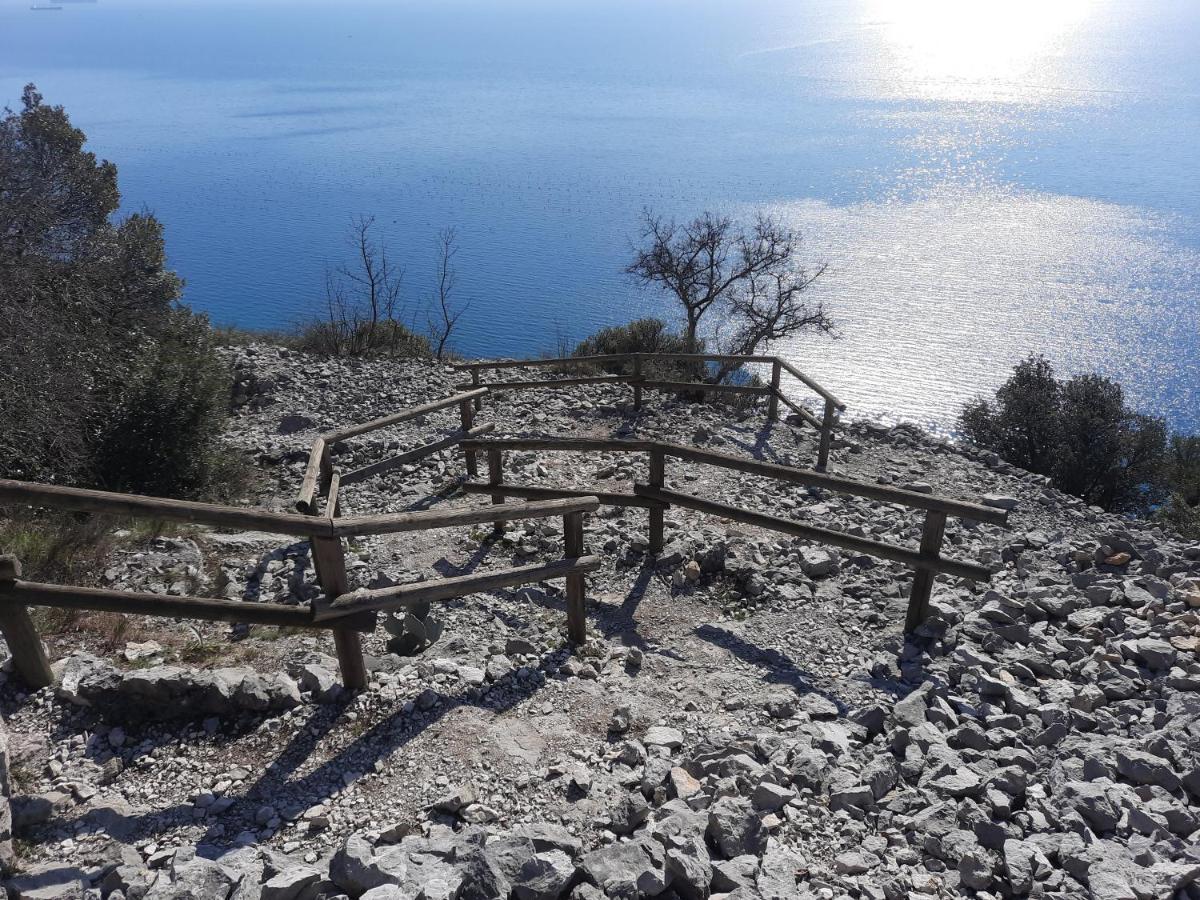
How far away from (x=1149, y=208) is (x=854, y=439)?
202 feet

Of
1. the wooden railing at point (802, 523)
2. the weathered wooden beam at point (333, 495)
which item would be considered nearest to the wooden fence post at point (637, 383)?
the wooden railing at point (802, 523)

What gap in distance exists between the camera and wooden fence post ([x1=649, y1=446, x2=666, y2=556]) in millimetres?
8133

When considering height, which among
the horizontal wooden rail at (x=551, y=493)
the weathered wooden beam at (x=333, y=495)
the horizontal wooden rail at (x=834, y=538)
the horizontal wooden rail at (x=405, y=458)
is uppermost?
the weathered wooden beam at (x=333, y=495)

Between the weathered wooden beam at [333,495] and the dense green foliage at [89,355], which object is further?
the dense green foliage at [89,355]

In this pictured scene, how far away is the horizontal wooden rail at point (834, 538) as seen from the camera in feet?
22.4

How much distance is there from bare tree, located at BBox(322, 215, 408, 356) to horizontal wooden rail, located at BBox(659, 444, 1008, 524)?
16.8m

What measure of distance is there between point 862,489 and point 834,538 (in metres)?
0.51

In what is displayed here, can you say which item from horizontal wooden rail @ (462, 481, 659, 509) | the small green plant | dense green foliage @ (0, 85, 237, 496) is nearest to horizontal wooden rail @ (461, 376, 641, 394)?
dense green foliage @ (0, 85, 237, 496)

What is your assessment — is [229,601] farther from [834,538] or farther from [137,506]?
[834,538]

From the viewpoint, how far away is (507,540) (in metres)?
9.04

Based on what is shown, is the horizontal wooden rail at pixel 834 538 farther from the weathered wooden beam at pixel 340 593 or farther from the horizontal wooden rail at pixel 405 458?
the weathered wooden beam at pixel 340 593

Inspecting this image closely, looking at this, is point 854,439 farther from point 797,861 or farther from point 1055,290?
point 1055,290

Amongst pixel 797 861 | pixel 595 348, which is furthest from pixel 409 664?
pixel 595 348

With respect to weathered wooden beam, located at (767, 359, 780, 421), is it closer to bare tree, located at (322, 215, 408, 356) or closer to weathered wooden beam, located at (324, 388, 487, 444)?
weathered wooden beam, located at (324, 388, 487, 444)
